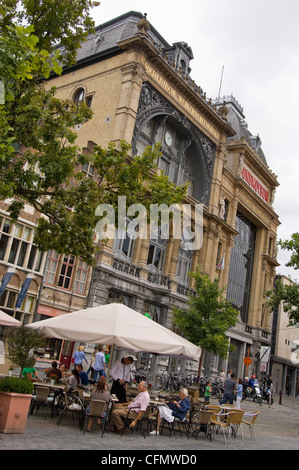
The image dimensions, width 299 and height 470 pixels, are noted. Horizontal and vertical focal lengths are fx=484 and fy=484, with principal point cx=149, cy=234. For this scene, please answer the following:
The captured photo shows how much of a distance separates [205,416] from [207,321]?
13650 mm

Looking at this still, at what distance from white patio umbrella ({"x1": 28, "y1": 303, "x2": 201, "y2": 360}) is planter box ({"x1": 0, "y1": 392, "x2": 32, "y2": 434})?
2.35 metres

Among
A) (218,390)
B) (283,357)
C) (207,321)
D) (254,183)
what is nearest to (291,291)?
(207,321)

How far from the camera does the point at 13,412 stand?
8.69 meters

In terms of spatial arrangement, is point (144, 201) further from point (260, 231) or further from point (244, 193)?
point (260, 231)

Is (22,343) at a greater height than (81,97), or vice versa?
(81,97)

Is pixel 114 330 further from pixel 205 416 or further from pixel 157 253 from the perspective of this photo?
pixel 157 253

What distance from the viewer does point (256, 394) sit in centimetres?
3256

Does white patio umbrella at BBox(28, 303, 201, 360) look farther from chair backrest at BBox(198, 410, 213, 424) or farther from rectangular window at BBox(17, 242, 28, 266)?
rectangular window at BBox(17, 242, 28, 266)

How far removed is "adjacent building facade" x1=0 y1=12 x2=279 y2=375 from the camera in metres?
27.0

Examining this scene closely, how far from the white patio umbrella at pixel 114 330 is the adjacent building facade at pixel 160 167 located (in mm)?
12368

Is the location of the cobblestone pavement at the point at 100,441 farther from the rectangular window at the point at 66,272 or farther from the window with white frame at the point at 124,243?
the window with white frame at the point at 124,243

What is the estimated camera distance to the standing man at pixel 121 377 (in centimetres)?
1225
